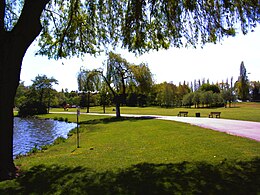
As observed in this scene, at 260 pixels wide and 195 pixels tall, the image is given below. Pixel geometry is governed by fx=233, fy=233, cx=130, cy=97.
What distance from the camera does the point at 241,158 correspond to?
7.93 meters

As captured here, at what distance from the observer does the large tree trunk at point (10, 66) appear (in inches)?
264

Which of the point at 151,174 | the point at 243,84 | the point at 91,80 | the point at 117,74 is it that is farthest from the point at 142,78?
the point at 243,84

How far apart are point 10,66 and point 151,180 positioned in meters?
5.15

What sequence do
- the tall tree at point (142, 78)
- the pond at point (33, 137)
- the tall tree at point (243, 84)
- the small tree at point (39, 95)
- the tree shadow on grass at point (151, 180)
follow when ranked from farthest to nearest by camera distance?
the tall tree at point (243, 84) → the small tree at point (39, 95) → the tall tree at point (142, 78) → the pond at point (33, 137) → the tree shadow on grass at point (151, 180)

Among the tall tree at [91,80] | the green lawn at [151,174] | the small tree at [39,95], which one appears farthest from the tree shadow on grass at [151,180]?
the small tree at [39,95]

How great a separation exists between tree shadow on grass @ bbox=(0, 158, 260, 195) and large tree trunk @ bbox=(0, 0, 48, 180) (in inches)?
32.4

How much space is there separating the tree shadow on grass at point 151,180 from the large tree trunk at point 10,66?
32.4 inches

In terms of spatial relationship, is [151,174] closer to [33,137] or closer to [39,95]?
[33,137]

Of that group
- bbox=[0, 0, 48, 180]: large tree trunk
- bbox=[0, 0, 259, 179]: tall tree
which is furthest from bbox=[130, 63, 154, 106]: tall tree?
bbox=[0, 0, 48, 180]: large tree trunk

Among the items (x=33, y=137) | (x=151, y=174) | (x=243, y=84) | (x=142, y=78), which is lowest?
(x=33, y=137)

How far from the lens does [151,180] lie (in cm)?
594

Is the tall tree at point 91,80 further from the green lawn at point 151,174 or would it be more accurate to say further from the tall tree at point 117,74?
the green lawn at point 151,174

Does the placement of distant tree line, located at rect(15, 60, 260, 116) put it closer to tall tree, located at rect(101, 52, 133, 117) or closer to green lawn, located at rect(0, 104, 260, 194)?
tall tree, located at rect(101, 52, 133, 117)

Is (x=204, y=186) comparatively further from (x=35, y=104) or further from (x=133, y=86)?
(x=35, y=104)
